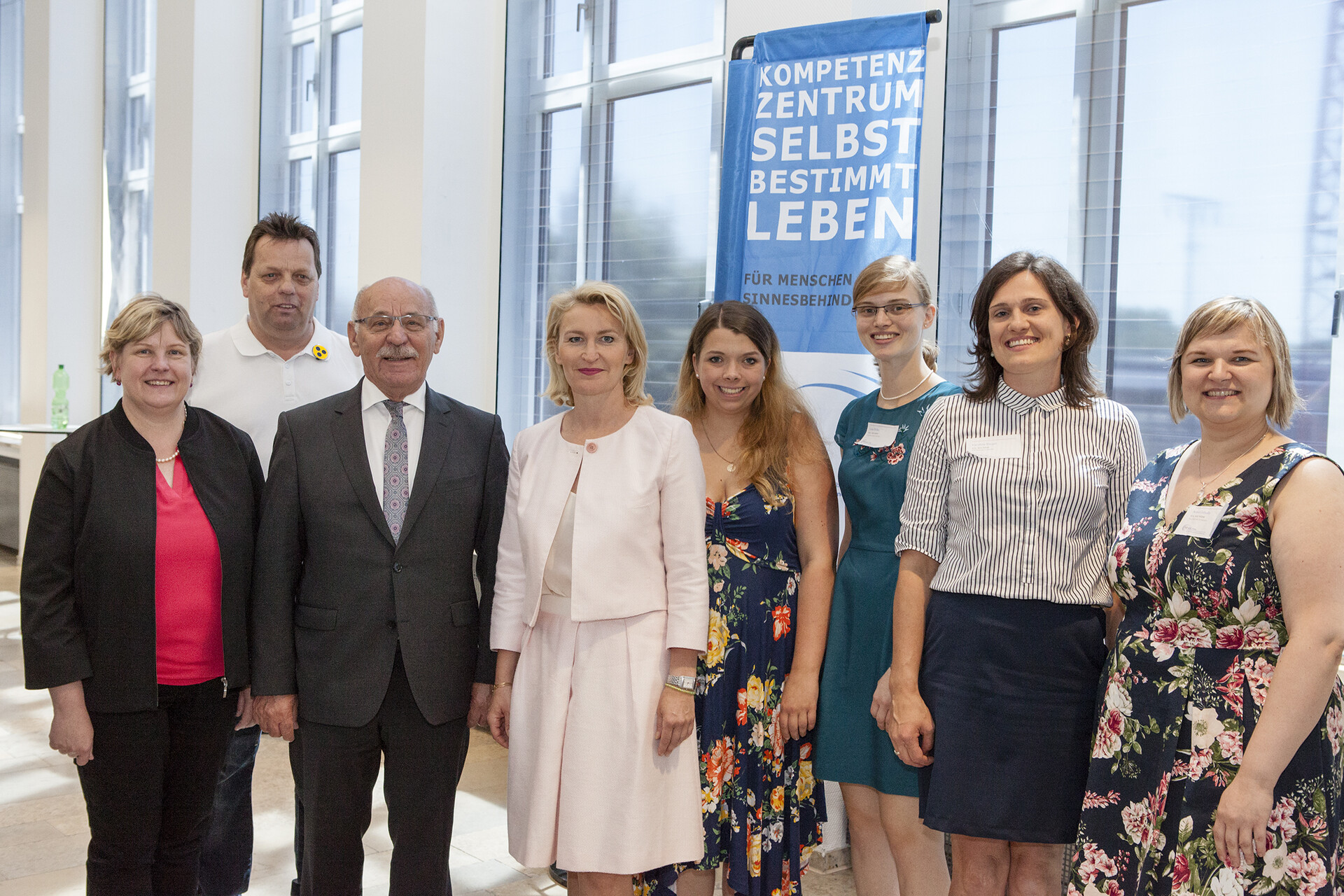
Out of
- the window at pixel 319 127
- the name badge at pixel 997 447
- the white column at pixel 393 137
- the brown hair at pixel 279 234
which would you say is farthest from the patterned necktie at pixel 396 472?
the window at pixel 319 127

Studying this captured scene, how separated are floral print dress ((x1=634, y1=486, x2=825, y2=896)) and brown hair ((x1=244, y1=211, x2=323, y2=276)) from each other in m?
1.46

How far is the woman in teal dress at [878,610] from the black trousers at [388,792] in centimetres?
85

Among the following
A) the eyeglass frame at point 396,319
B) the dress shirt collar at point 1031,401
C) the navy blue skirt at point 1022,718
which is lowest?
the navy blue skirt at point 1022,718

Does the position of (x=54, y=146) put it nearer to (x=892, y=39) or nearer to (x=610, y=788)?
(x=892, y=39)

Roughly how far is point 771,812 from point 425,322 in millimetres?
1344

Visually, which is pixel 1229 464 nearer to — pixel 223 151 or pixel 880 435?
pixel 880 435

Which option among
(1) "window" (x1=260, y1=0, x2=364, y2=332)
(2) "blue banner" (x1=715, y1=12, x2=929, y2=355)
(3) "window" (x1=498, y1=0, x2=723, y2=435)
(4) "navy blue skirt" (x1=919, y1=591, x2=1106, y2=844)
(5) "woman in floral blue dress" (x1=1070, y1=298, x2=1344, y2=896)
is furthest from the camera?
(1) "window" (x1=260, y1=0, x2=364, y2=332)

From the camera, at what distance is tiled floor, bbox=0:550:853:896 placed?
322 centimetres

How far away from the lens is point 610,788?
2.14 meters

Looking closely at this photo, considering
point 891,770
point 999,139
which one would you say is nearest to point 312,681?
point 891,770

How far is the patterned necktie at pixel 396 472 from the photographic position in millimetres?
2256

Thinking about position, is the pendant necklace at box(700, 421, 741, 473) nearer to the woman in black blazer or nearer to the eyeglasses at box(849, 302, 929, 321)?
the eyeglasses at box(849, 302, 929, 321)

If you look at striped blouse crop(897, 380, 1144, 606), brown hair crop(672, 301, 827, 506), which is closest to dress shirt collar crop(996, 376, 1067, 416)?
striped blouse crop(897, 380, 1144, 606)

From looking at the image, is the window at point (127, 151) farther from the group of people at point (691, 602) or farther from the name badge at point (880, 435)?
the name badge at point (880, 435)
